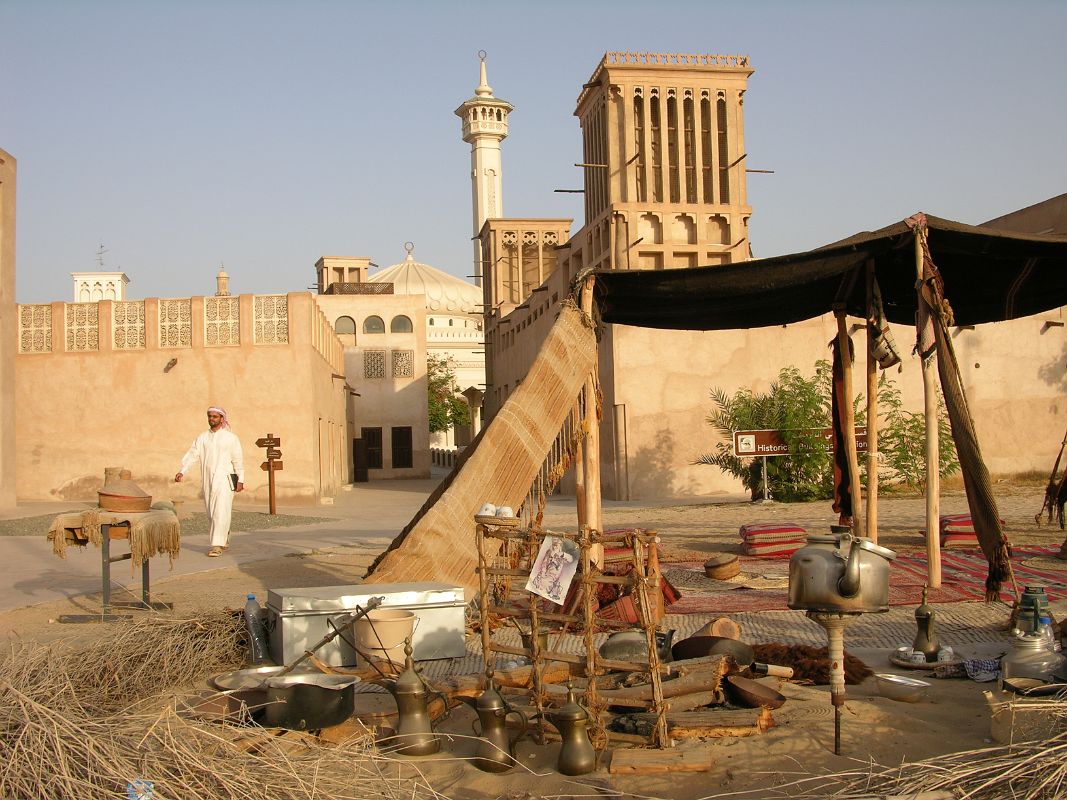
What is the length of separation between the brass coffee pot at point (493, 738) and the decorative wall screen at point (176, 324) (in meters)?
19.3

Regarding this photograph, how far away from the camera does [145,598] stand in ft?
25.0

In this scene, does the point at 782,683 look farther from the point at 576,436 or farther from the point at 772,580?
the point at 772,580

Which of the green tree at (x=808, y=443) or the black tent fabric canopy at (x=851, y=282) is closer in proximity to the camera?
the black tent fabric canopy at (x=851, y=282)

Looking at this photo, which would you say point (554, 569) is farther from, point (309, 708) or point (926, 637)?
point (926, 637)

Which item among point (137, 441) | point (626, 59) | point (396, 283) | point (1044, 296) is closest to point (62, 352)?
point (137, 441)

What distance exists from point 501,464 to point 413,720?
9.15ft

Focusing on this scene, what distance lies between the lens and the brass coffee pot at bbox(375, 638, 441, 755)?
163 inches

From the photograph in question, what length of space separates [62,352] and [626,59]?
14.7 meters

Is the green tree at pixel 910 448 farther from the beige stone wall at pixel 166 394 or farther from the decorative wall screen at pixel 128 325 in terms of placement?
the decorative wall screen at pixel 128 325

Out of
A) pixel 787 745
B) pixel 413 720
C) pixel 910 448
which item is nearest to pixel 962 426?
pixel 787 745

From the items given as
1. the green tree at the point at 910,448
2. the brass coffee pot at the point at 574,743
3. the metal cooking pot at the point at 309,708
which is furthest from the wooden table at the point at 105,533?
the green tree at the point at 910,448

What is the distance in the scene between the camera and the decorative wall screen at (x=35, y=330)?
22.8 m

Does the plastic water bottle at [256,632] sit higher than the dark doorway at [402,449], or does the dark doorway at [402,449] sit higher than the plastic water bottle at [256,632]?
the dark doorway at [402,449]

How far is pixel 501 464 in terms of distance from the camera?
269 inches
